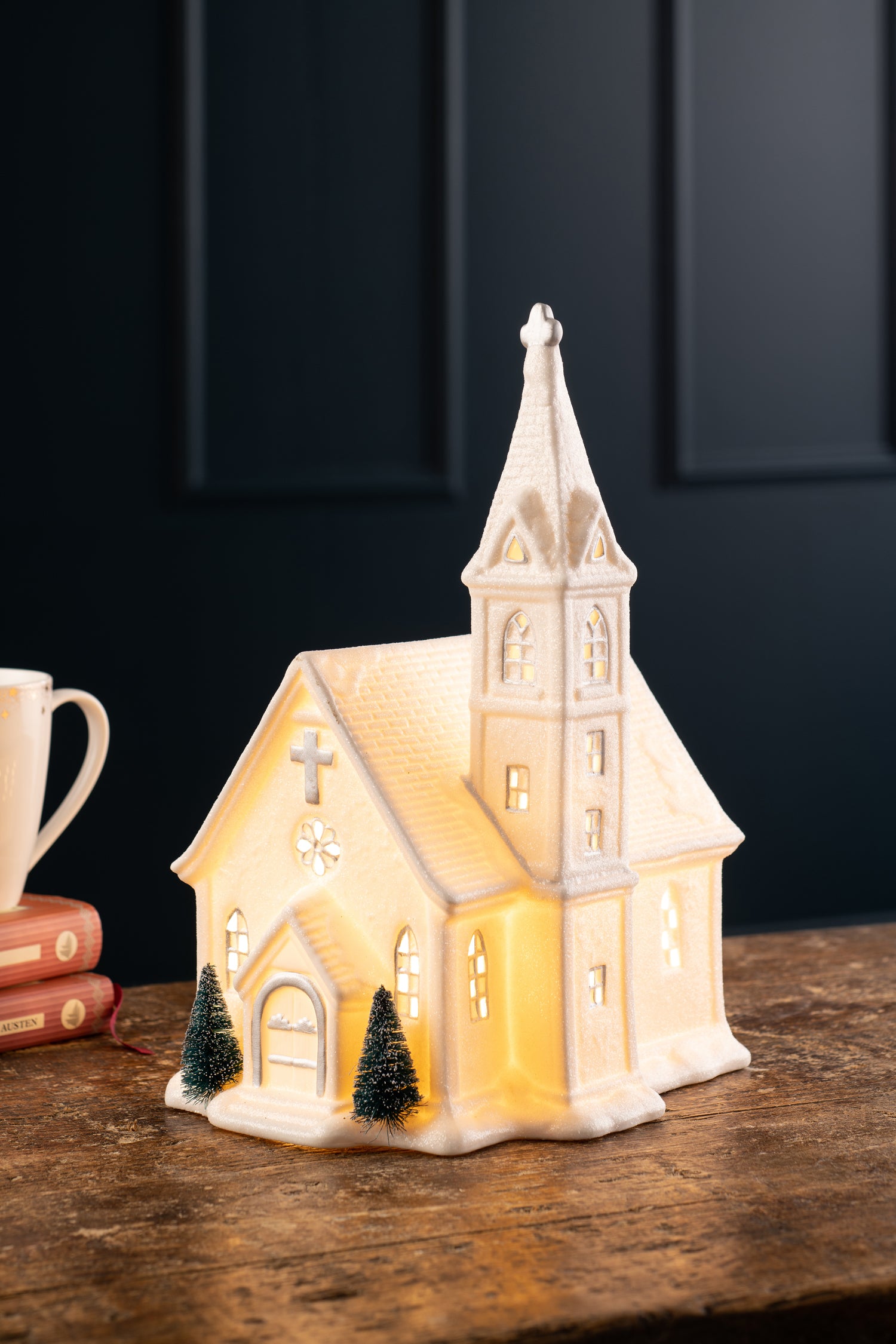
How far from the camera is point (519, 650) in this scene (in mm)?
1584

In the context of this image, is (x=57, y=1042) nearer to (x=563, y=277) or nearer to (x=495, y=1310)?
(x=495, y=1310)

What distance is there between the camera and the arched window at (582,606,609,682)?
158 cm

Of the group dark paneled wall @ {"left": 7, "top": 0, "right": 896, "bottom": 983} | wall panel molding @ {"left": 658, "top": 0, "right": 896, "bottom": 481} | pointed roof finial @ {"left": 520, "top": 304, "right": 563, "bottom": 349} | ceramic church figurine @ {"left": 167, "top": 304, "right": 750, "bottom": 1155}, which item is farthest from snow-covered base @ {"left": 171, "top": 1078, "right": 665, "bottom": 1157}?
wall panel molding @ {"left": 658, "top": 0, "right": 896, "bottom": 481}

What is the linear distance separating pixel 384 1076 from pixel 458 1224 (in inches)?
7.3

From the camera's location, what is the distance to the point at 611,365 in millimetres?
3283

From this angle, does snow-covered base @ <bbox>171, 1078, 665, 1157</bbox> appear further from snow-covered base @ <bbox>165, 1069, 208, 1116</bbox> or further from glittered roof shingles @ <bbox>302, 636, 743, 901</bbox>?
glittered roof shingles @ <bbox>302, 636, 743, 901</bbox>

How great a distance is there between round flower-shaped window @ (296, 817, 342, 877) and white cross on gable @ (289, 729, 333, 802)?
0.03 meters

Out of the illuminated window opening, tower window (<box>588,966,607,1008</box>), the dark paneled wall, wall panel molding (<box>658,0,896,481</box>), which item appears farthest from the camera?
wall panel molding (<box>658,0,896,481</box>)

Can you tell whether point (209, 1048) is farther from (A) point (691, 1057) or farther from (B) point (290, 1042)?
(A) point (691, 1057)

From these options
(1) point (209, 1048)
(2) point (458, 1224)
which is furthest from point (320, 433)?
(2) point (458, 1224)

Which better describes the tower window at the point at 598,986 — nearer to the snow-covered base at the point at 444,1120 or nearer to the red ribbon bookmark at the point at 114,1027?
the snow-covered base at the point at 444,1120

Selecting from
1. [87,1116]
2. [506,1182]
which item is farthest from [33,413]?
[506,1182]

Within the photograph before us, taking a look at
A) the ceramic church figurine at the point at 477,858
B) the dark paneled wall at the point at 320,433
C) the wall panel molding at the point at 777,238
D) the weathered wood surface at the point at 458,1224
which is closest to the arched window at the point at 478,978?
the ceramic church figurine at the point at 477,858

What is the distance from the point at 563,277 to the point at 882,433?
826 mm
